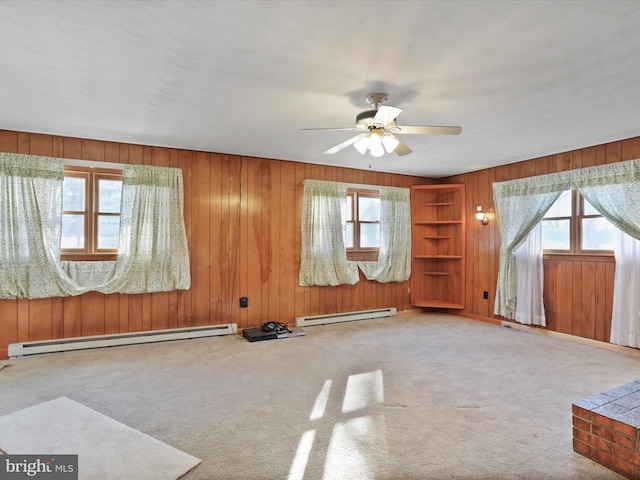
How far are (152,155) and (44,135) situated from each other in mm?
1024

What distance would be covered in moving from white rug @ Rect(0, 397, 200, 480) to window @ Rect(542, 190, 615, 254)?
4.57 m

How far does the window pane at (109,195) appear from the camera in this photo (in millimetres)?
4047

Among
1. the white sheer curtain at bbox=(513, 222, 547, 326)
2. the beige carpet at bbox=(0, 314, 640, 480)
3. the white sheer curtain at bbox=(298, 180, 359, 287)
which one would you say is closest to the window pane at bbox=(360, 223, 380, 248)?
the white sheer curtain at bbox=(298, 180, 359, 287)

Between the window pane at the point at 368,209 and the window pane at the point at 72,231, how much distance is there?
361 cm

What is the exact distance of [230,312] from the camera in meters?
4.65

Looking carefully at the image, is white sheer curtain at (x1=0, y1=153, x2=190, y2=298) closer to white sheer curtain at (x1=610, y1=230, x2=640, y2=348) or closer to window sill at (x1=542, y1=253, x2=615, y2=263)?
window sill at (x1=542, y1=253, x2=615, y2=263)

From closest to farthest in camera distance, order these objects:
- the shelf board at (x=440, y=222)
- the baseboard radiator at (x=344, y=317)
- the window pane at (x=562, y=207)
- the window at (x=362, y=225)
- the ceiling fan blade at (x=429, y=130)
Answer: the ceiling fan blade at (x=429, y=130) < the window pane at (x=562, y=207) < the baseboard radiator at (x=344, y=317) < the window at (x=362, y=225) < the shelf board at (x=440, y=222)

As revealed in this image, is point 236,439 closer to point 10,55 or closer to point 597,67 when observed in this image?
point 10,55

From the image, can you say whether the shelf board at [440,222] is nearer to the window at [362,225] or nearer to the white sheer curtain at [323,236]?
the window at [362,225]

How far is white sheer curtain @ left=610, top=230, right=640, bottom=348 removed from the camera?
373 centimetres

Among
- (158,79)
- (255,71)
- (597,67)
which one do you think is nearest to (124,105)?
(158,79)

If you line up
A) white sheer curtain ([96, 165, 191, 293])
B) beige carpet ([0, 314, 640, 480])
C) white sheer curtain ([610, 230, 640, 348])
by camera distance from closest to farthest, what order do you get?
beige carpet ([0, 314, 640, 480]) → white sheer curtain ([610, 230, 640, 348]) → white sheer curtain ([96, 165, 191, 293])

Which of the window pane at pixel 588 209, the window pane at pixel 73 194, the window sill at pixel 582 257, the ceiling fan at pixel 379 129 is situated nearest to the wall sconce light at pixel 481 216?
the window sill at pixel 582 257

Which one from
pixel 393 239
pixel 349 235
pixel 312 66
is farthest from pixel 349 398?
pixel 393 239
